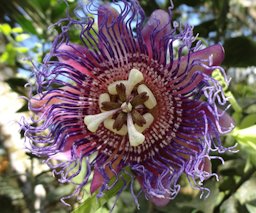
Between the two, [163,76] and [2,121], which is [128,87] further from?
[2,121]

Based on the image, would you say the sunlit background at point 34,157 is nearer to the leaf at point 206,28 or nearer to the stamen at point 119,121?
the leaf at point 206,28

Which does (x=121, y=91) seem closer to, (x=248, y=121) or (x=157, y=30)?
(x=157, y=30)

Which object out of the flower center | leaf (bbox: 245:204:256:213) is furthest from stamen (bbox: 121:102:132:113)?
leaf (bbox: 245:204:256:213)

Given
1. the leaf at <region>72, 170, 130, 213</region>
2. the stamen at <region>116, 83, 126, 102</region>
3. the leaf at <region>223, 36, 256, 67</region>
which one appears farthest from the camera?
the leaf at <region>223, 36, 256, 67</region>

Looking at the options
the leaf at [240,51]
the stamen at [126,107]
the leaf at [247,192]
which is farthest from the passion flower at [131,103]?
the leaf at [240,51]

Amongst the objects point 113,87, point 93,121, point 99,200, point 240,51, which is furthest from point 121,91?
point 240,51

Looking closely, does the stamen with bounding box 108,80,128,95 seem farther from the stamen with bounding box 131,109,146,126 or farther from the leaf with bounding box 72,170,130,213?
the leaf with bounding box 72,170,130,213
